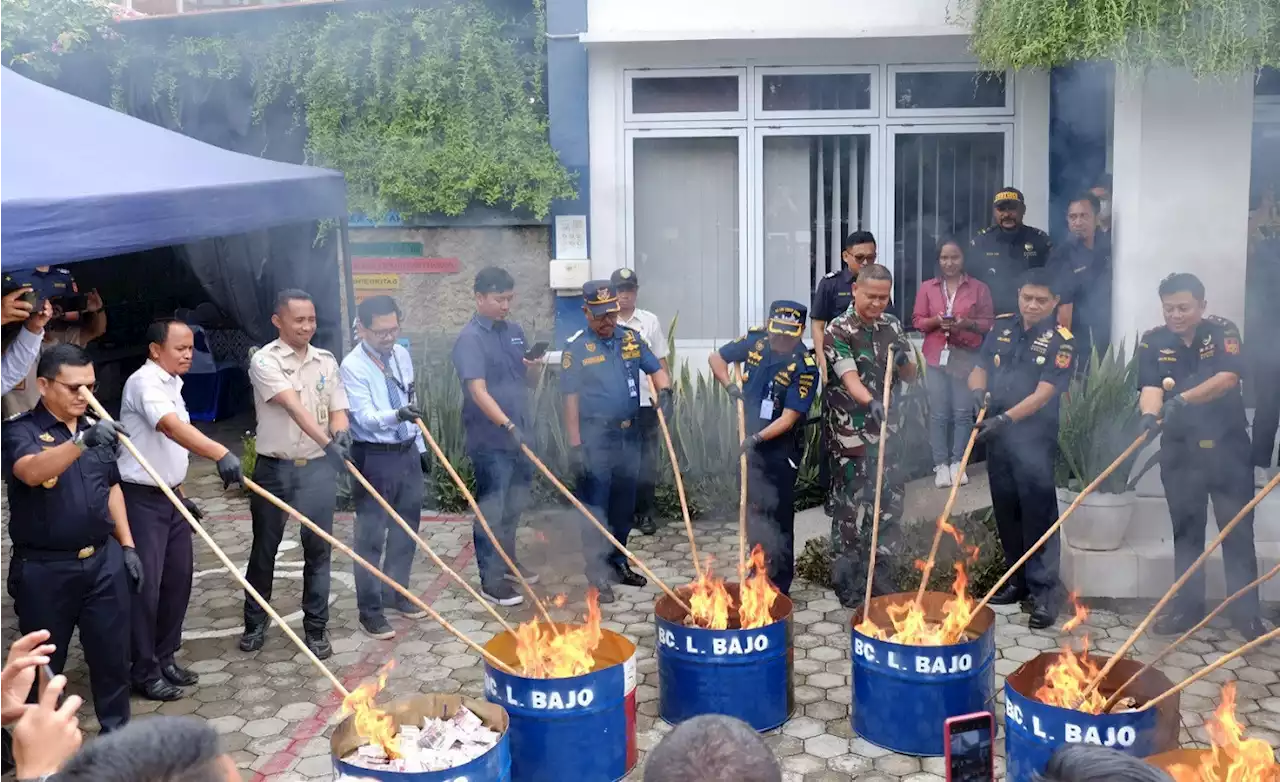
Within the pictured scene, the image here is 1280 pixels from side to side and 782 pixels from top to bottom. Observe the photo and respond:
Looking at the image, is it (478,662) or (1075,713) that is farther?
(478,662)

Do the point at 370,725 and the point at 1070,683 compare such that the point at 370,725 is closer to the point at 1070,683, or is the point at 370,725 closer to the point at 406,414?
the point at 406,414

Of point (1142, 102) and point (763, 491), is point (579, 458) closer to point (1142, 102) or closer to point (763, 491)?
point (763, 491)

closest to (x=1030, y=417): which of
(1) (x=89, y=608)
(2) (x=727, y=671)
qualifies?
(2) (x=727, y=671)

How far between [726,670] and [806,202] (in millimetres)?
5896

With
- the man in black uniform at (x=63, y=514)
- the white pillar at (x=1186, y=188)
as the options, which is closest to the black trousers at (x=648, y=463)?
the white pillar at (x=1186, y=188)

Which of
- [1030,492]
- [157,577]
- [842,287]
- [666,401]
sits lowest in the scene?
[157,577]

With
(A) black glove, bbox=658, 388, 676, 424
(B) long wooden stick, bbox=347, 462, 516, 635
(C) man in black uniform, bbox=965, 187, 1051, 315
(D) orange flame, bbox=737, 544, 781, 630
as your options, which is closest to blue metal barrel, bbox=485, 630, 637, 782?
(B) long wooden stick, bbox=347, 462, 516, 635

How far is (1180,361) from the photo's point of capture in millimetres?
6168

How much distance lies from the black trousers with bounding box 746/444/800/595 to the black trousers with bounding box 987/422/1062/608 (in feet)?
3.64

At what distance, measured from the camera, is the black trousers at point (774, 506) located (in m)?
6.78

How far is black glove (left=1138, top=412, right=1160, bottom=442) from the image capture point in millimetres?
5676

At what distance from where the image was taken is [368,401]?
644 centimetres

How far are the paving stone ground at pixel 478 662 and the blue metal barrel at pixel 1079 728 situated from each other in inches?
21.2

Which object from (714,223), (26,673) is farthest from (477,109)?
(26,673)
